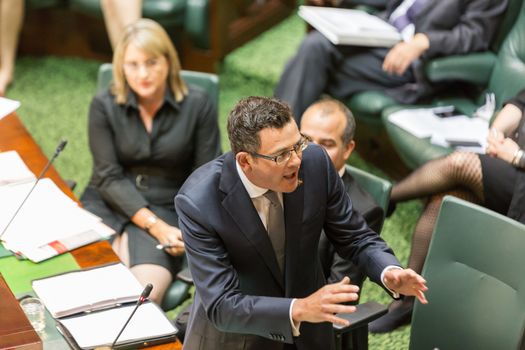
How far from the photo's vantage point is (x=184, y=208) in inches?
83.4

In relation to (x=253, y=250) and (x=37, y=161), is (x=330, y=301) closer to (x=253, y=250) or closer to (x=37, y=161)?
(x=253, y=250)

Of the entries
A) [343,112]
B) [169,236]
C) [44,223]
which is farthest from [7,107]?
[343,112]

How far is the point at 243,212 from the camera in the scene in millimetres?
2102

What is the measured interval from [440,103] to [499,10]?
0.48 metres

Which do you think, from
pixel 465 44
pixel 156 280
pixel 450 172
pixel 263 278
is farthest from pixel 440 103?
pixel 263 278

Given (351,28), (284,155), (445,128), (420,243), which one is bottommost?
(420,243)

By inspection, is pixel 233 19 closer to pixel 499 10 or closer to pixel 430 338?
pixel 499 10

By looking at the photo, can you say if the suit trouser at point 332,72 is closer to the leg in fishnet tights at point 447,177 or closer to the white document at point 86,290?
the leg in fishnet tights at point 447,177

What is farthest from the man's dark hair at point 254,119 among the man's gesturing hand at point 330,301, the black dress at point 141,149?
the black dress at point 141,149

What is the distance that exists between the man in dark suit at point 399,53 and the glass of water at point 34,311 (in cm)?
198

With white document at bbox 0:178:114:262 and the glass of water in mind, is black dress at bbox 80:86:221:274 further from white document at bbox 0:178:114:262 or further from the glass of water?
the glass of water

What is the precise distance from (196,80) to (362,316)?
1613 mm

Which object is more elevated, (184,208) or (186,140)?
(184,208)

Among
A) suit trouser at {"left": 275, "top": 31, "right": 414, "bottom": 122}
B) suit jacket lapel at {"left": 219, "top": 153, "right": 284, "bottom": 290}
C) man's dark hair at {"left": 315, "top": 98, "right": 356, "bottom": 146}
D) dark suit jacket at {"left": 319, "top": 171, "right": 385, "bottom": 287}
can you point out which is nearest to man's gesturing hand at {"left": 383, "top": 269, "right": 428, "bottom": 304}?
suit jacket lapel at {"left": 219, "top": 153, "right": 284, "bottom": 290}
